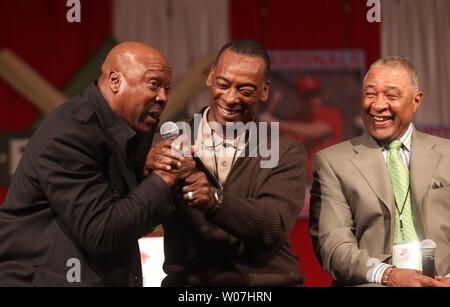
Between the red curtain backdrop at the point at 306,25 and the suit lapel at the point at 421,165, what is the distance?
2.79 m

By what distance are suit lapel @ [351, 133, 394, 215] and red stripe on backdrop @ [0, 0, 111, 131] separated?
3.23m

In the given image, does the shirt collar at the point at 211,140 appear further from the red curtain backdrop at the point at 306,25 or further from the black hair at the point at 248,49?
the red curtain backdrop at the point at 306,25

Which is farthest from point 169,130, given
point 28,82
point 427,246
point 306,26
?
point 306,26

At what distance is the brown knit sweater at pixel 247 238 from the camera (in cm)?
173

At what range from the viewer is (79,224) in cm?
138

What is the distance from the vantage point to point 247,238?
1686 millimetres

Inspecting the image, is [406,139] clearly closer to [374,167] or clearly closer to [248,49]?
[374,167]

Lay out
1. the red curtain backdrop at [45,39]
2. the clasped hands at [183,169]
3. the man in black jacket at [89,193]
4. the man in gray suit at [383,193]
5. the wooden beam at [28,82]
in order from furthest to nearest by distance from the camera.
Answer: the red curtain backdrop at [45,39]
the wooden beam at [28,82]
the man in gray suit at [383,193]
the clasped hands at [183,169]
the man in black jacket at [89,193]

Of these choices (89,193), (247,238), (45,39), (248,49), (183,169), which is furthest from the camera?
(45,39)

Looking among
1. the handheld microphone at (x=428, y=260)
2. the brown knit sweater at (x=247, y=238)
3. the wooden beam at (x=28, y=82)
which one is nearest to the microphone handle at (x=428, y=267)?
the handheld microphone at (x=428, y=260)

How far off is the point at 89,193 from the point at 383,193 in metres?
1.15

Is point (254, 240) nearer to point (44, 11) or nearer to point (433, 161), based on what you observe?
point (433, 161)

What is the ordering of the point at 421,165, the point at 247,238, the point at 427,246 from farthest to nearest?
1. the point at 421,165
2. the point at 427,246
3. the point at 247,238
